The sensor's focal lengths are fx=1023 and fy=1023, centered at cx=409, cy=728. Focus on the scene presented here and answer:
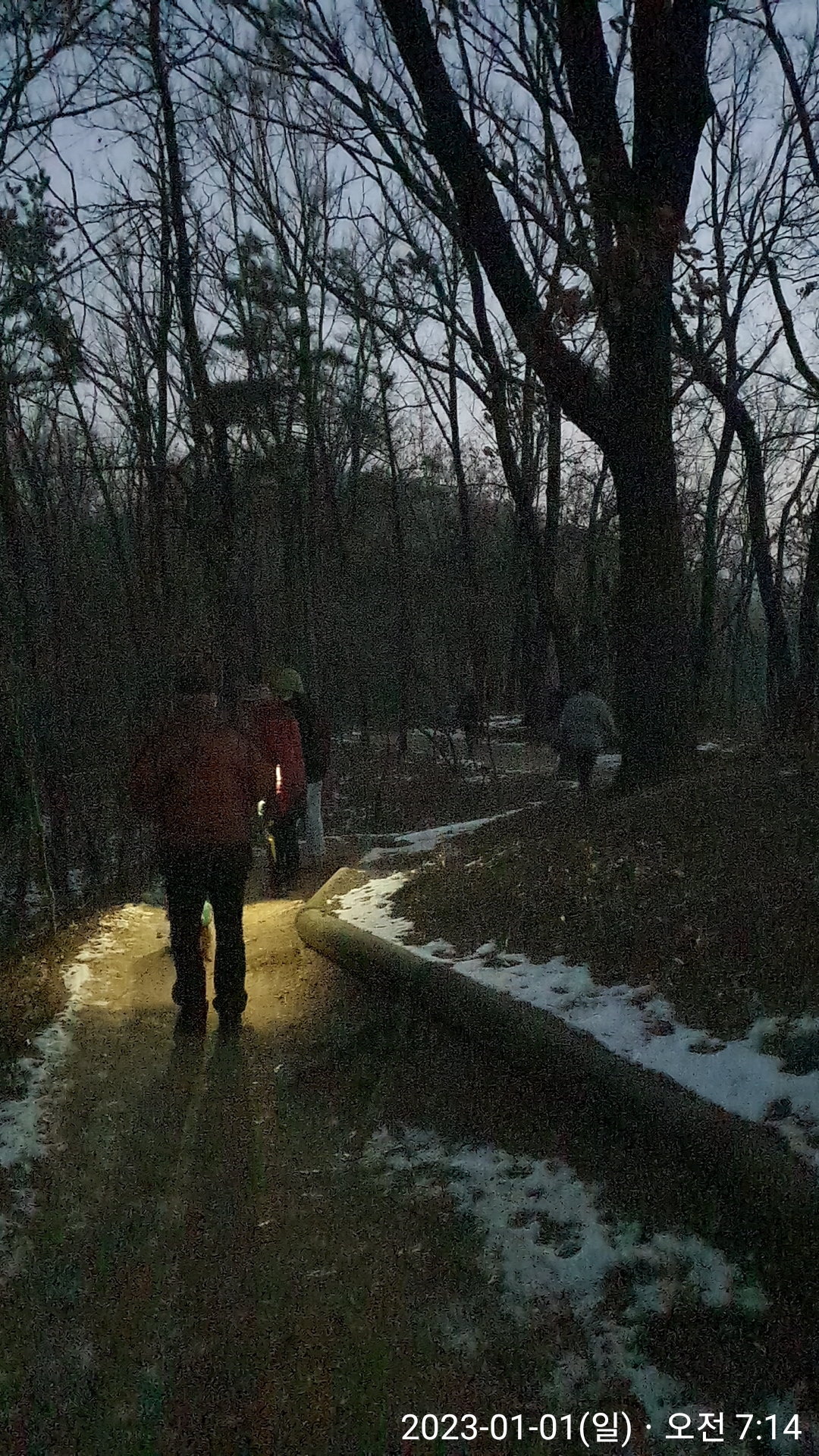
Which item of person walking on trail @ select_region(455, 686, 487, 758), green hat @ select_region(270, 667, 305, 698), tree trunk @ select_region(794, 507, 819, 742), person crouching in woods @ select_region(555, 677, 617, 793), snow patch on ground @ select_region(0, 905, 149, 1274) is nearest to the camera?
snow patch on ground @ select_region(0, 905, 149, 1274)

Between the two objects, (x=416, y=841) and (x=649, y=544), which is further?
(x=416, y=841)

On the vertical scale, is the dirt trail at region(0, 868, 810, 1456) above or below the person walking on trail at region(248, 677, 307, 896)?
below

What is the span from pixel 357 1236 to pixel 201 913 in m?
2.34

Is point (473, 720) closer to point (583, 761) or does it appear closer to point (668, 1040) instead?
point (583, 761)

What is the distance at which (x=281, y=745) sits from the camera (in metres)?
8.88

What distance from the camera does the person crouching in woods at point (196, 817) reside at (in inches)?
224

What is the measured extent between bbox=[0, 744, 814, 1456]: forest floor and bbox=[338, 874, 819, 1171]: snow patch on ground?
25 cm

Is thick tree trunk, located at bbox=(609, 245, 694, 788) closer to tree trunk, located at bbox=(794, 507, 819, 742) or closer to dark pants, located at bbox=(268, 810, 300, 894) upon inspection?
tree trunk, located at bbox=(794, 507, 819, 742)

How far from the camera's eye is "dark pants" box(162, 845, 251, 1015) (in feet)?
18.8

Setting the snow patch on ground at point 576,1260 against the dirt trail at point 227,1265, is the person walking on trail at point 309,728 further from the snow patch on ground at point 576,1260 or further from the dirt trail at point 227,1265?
the snow patch on ground at point 576,1260

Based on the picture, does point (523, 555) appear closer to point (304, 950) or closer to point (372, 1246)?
point (304, 950)

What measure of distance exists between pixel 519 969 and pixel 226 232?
15.8m

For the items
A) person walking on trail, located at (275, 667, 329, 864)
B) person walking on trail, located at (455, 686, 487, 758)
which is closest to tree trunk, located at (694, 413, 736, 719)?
person walking on trail, located at (455, 686, 487, 758)

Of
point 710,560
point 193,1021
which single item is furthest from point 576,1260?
point 710,560
